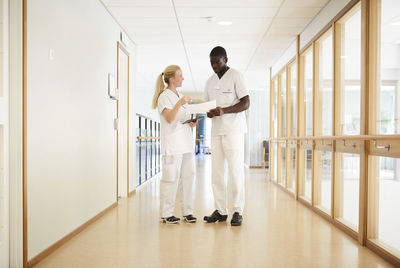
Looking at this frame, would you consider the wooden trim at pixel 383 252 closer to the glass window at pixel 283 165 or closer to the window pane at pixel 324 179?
the window pane at pixel 324 179

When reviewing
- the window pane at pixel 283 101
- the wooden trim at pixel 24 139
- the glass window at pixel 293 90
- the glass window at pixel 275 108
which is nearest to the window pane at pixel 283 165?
the window pane at pixel 283 101

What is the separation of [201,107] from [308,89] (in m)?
2.59

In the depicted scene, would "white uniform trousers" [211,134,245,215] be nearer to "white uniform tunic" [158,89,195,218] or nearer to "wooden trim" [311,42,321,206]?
"white uniform tunic" [158,89,195,218]

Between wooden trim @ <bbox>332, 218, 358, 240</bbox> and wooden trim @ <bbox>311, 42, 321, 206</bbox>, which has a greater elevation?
wooden trim @ <bbox>311, 42, 321, 206</bbox>

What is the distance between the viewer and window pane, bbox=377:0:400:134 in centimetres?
282

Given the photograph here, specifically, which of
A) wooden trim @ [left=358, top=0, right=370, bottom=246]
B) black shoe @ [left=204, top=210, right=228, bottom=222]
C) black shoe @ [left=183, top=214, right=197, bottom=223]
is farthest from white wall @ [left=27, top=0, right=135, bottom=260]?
wooden trim @ [left=358, top=0, right=370, bottom=246]

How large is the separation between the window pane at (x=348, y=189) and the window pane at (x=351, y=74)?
0.28 metres


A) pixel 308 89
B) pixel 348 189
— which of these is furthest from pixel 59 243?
pixel 308 89

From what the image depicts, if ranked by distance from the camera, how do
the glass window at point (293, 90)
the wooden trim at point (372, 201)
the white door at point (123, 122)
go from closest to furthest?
1. the wooden trim at point (372, 201)
2. the white door at point (123, 122)
3. the glass window at point (293, 90)

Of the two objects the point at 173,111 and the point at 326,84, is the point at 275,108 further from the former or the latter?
the point at 173,111

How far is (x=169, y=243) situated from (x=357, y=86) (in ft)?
7.20

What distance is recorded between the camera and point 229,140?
371 cm

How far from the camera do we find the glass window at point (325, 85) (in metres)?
4.38

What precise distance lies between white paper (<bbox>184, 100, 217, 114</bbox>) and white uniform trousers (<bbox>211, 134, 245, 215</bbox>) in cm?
42
